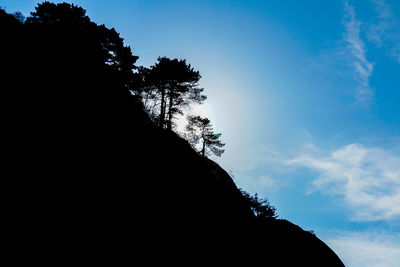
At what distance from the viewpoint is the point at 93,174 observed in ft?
25.3

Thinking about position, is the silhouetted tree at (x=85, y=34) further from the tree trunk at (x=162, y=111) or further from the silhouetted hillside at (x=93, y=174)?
the tree trunk at (x=162, y=111)

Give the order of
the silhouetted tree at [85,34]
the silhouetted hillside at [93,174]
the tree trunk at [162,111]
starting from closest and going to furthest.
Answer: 1. the silhouetted hillside at [93,174]
2. the silhouetted tree at [85,34]
3. the tree trunk at [162,111]

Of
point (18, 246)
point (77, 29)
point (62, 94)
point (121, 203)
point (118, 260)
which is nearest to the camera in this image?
→ point (18, 246)

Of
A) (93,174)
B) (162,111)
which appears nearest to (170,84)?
(162,111)

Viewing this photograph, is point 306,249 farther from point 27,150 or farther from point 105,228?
point 27,150

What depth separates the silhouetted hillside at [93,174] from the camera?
6.11 meters

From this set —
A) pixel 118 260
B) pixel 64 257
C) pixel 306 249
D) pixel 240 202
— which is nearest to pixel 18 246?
pixel 64 257

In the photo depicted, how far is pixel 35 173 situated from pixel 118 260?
4488 mm

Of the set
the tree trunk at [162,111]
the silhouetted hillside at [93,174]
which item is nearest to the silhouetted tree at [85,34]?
the silhouetted hillside at [93,174]

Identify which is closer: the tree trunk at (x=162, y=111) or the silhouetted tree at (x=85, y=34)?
the silhouetted tree at (x=85, y=34)

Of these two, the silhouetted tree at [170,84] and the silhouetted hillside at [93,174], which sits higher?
the silhouetted tree at [170,84]

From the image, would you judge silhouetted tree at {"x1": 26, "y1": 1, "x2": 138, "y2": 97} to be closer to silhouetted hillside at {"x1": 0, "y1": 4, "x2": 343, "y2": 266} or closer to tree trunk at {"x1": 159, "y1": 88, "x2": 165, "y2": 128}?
silhouetted hillside at {"x1": 0, "y1": 4, "x2": 343, "y2": 266}

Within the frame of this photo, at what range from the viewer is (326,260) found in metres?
19.9

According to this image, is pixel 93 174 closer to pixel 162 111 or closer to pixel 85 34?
pixel 162 111
